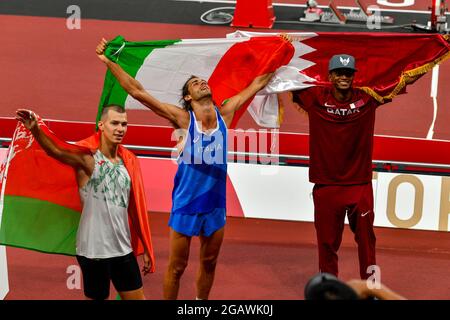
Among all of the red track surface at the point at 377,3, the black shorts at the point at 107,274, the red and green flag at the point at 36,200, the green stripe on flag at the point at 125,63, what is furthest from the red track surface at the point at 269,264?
the red track surface at the point at 377,3

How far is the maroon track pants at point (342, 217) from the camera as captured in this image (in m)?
8.80

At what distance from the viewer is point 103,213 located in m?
7.83

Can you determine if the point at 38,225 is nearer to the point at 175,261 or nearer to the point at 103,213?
the point at 103,213

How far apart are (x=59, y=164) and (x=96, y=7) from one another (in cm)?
976

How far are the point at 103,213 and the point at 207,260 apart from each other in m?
1.16

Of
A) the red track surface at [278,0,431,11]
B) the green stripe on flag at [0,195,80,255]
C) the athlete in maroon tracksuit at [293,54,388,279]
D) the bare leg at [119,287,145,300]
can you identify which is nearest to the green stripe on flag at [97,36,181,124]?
the green stripe on flag at [0,195,80,255]

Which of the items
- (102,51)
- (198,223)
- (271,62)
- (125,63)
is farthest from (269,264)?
(102,51)

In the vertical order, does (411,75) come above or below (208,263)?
above

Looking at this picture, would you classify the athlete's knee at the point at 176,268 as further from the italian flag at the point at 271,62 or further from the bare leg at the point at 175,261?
the italian flag at the point at 271,62

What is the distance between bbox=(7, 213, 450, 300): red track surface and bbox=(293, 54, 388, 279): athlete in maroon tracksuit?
0.85 metres

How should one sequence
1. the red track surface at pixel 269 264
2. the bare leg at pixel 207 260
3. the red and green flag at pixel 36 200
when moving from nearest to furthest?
the red and green flag at pixel 36 200 → the bare leg at pixel 207 260 → the red track surface at pixel 269 264

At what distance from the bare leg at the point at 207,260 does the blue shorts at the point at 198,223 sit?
Result: 0.07 m

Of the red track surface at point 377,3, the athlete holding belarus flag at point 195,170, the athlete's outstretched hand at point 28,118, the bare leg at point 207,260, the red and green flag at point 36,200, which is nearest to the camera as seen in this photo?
the athlete's outstretched hand at point 28,118

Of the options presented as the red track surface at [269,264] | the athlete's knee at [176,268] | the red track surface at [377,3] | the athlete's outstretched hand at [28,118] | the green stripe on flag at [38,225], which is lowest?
the red track surface at [269,264]
